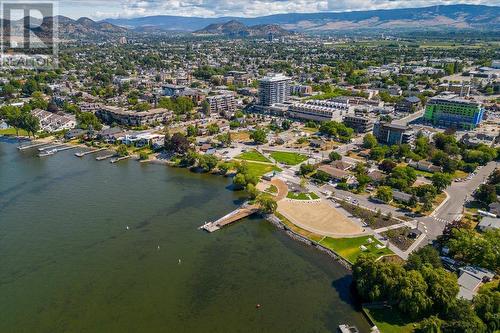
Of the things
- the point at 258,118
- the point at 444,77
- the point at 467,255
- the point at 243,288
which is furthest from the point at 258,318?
the point at 444,77

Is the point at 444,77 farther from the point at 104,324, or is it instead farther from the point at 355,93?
the point at 104,324

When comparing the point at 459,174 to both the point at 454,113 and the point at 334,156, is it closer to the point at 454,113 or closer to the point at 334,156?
the point at 334,156

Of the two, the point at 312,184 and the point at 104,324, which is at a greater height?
the point at 312,184

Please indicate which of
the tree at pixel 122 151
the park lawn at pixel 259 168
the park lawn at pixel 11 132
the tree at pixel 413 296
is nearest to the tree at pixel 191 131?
the tree at pixel 122 151

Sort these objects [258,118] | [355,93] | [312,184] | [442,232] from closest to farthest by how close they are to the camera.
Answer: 1. [442,232]
2. [312,184]
3. [258,118]
4. [355,93]

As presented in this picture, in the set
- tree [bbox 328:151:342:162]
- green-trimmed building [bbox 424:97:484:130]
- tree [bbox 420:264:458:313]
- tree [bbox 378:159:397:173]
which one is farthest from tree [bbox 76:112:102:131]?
green-trimmed building [bbox 424:97:484:130]

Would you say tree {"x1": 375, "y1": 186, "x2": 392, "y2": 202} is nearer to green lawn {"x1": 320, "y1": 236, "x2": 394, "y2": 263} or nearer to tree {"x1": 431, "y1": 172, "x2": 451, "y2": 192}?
tree {"x1": 431, "y1": 172, "x2": 451, "y2": 192}
